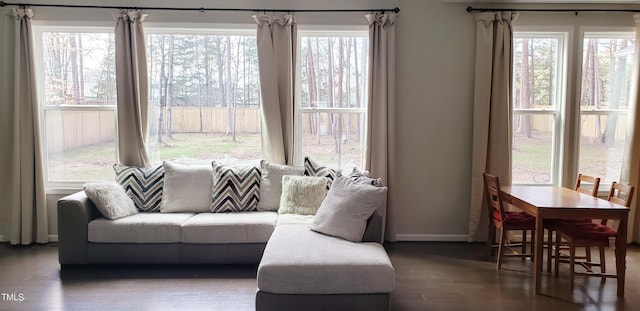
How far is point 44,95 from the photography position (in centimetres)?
444

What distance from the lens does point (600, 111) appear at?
4.60m

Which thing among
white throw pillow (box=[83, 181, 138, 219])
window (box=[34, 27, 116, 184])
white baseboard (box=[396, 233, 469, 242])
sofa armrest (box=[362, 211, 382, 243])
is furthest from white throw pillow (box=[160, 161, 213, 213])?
white baseboard (box=[396, 233, 469, 242])

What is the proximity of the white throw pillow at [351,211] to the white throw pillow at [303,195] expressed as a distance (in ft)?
2.03

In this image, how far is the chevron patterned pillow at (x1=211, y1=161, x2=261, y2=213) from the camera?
4027 mm

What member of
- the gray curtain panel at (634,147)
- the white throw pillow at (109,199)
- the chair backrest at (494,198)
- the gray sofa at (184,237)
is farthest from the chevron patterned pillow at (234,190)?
the gray curtain panel at (634,147)

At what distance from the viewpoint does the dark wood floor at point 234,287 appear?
2.96 meters

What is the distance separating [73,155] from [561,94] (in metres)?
5.11

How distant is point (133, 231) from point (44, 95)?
198 centimetres

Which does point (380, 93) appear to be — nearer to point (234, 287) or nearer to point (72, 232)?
point (234, 287)

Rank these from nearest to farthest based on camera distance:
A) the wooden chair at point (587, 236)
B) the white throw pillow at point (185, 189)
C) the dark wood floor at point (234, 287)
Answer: the dark wood floor at point (234, 287)
the wooden chair at point (587, 236)
the white throw pillow at point (185, 189)

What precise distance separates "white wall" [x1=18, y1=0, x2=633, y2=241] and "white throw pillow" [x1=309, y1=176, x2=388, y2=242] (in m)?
1.24

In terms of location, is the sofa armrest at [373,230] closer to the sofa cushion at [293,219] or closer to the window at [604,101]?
the sofa cushion at [293,219]

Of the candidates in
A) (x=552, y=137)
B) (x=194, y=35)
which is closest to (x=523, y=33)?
(x=552, y=137)

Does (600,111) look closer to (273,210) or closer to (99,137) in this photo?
(273,210)
